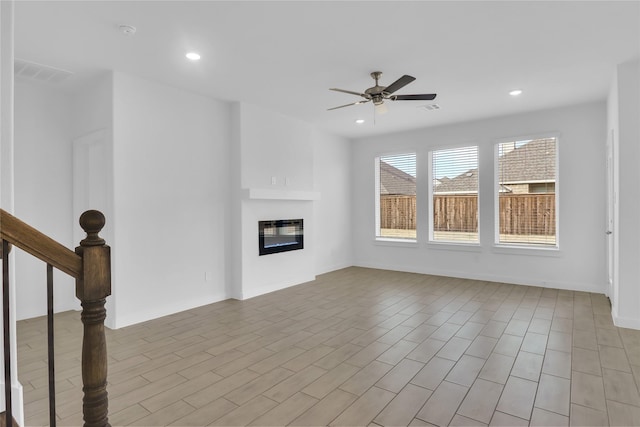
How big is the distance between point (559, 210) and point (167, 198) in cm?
575

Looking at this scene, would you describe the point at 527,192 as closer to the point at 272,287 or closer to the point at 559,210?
the point at 559,210

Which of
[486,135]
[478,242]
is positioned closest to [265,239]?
[478,242]

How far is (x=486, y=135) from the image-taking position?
6207 mm

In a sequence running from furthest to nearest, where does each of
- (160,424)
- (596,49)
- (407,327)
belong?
1. (407,327)
2. (596,49)
3. (160,424)

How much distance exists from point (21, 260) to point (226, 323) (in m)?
2.61

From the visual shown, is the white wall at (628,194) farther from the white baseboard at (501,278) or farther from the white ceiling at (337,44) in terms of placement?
the white baseboard at (501,278)

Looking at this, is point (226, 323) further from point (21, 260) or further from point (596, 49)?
point (596, 49)

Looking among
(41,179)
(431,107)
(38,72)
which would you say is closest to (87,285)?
(38,72)

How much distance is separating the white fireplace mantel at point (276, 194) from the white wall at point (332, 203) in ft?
2.72

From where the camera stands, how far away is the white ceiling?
2.76 m

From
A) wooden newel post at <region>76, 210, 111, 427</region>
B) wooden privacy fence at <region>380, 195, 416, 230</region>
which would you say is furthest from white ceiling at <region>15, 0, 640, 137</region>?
wooden privacy fence at <region>380, 195, 416, 230</region>

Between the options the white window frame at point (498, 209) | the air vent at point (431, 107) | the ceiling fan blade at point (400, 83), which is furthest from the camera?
the white window frame at point (498, 209)

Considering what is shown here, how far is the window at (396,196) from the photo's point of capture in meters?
7.16

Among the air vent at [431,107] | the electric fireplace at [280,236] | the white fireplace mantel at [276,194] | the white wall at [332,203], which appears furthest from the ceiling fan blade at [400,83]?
the white wall at [332,203]
